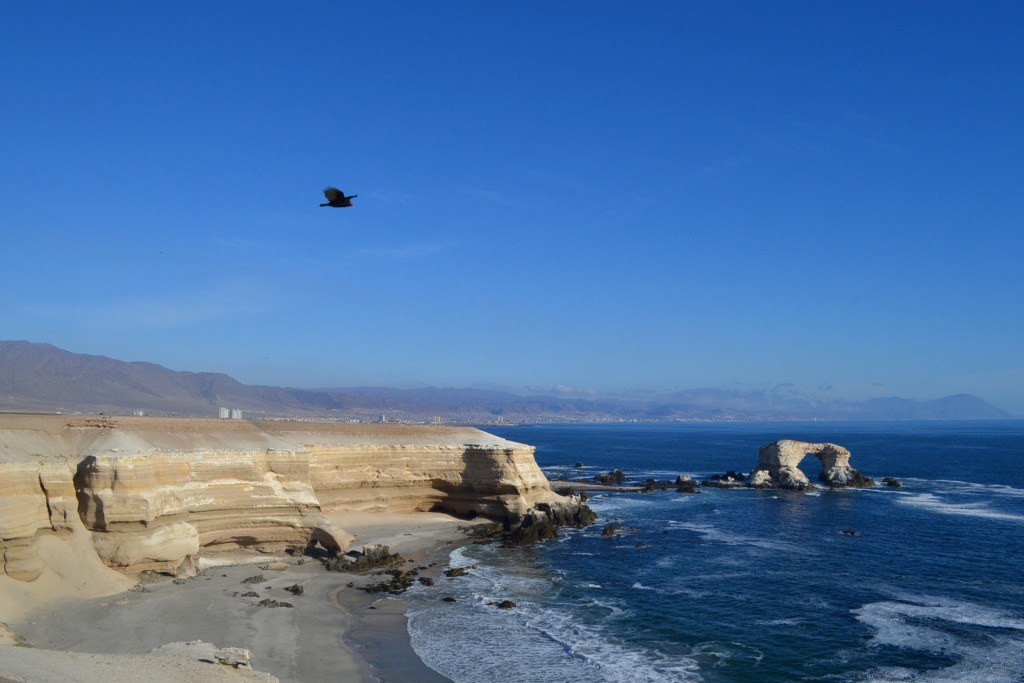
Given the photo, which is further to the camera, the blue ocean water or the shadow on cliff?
the shadow on cliff

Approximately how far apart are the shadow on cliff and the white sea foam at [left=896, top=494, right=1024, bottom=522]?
174 feet

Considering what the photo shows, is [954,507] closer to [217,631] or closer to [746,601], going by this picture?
[746,601]

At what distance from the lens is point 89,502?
26.3 metres

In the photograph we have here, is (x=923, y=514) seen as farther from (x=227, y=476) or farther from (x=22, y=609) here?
(x=22, y=609)

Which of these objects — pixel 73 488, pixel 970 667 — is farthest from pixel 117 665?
pixel 970 667

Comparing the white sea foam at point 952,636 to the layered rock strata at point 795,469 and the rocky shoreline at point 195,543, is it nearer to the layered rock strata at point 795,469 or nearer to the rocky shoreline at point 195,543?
the rocky shoreline at point 195,543

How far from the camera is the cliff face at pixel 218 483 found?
82.9 feet

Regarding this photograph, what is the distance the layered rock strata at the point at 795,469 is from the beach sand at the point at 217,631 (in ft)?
165

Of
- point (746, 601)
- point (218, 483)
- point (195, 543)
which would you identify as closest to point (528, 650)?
point (746, 601)

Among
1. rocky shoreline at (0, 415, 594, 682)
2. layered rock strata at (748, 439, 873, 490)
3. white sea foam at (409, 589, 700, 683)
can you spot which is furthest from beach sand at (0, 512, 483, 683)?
layered rock strata at (748, 439, 873, 490)

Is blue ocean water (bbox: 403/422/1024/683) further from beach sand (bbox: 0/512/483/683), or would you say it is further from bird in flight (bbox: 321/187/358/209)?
bird in flight (bbox: 321/187/358/209)

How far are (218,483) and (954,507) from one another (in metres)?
52.8

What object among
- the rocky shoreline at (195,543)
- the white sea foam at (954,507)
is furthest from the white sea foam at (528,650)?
the white sea foam at (954,507)

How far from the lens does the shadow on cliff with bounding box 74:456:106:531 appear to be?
26.2m
